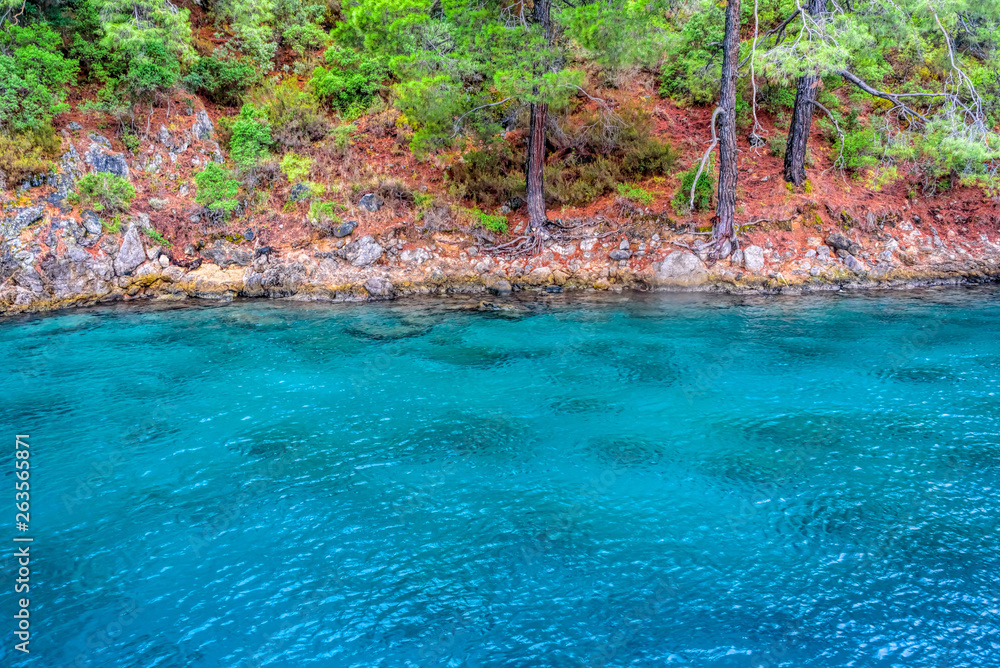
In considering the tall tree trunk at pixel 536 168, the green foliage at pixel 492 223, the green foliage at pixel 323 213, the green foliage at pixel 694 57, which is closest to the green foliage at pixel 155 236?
the green foliage at pixel 323 213

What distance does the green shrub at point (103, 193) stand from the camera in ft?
49.5

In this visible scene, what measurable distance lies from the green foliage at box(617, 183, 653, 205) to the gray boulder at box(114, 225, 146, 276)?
13197 millimetres

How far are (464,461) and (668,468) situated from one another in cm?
255

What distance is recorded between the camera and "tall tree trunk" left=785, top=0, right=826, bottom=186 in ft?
50.1

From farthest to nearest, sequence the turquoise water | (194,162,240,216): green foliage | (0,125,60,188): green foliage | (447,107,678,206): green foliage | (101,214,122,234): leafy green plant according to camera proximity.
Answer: (447,107,678,206): green foliage < (194,162,240,216): green foliage < (101,214,122,234): leafy green plant < (0,125,60,188): green foliage < the turquoise water

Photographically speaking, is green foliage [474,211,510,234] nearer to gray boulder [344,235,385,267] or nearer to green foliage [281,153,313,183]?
gray boulder [344,235,385,267]

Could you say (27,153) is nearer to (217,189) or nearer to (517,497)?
(217,189)

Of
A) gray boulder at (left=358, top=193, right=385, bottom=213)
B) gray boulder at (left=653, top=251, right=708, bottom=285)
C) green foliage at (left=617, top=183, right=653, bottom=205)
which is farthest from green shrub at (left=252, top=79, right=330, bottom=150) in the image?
gray boulder at (left=653, top=251, right=708, bottom=285)

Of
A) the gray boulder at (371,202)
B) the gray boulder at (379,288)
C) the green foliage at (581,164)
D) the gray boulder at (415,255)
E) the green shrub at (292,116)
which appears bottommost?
the gray boulder at (379,288)

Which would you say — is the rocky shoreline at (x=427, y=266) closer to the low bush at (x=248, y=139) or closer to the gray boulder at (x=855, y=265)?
the gray boulder at (x=855, y=265)

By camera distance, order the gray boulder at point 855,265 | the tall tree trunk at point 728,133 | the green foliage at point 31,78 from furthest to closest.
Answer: the green foliage at point 31,78
the gray boulder at point 855,265
the tall tree trunk at point 728,133

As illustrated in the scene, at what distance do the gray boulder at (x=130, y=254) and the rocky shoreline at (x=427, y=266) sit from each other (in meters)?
0.02

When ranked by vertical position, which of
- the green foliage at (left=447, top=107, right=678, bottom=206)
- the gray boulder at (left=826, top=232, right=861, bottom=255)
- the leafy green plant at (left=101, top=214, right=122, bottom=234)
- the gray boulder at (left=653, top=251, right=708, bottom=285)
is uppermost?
the green foliage at (left=447, top=107, right=678, bottom=206)

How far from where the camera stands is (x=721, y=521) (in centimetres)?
589
